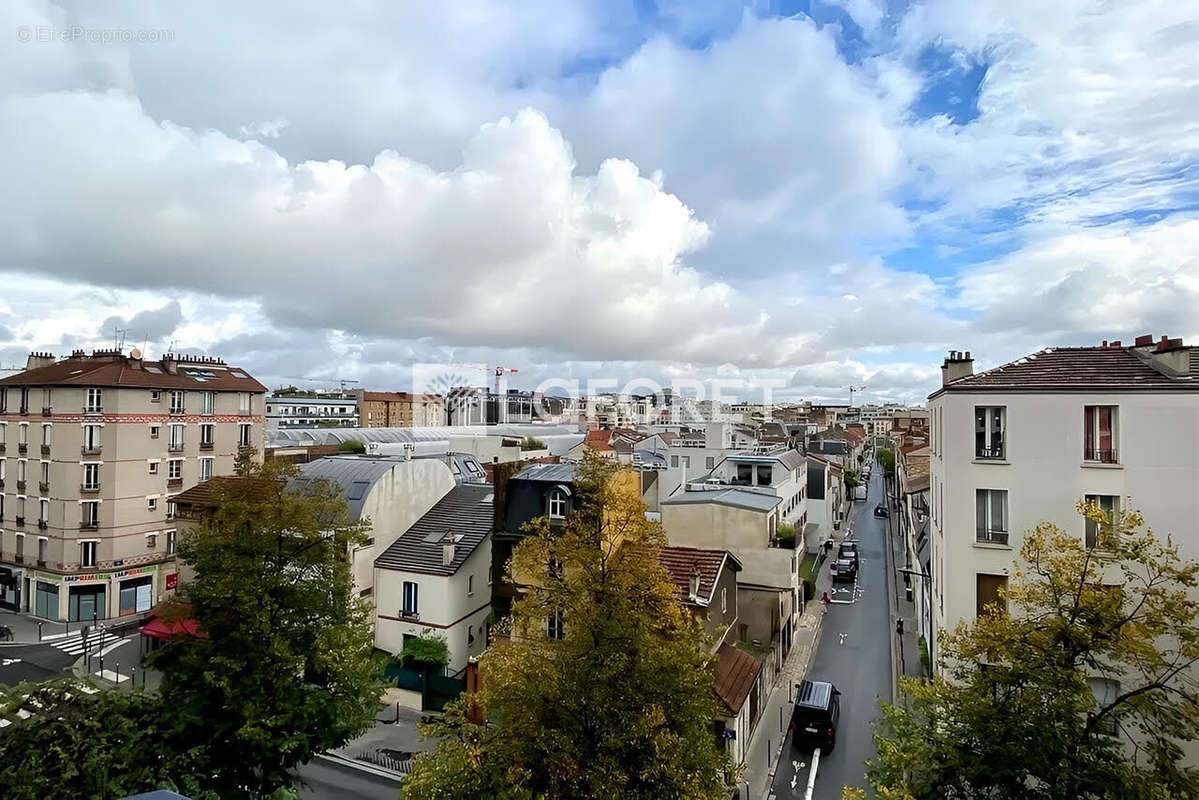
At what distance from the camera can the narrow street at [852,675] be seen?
851 inches

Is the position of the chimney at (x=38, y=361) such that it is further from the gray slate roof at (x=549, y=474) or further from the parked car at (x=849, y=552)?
the parked car at (x=849, y=552)

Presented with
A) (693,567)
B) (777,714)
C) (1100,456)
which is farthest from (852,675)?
(1100,456)

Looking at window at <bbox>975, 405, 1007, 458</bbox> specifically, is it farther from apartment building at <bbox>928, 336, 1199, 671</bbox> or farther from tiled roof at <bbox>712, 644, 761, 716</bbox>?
tiled roof at <bbox>712, 644, 761, 716</bbox>

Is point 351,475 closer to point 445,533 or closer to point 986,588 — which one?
point 445,533

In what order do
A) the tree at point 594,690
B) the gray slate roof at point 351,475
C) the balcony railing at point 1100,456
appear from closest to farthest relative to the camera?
the tree at point 594,690 < the balcony railing at point 1100,456 < the gray slate roof at point 351,475

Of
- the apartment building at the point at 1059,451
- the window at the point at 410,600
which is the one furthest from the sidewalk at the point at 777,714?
the window at the point at 410,600

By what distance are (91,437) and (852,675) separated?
45873 millimetres

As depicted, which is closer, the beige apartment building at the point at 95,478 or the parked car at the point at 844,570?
the beige apartment building at the point at 95,478

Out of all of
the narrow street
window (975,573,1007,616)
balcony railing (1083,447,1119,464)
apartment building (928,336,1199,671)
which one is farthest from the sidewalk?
balcony railing (1083,447,1119,464)

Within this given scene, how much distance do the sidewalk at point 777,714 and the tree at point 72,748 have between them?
12712 millimetres

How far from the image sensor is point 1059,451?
1839cm

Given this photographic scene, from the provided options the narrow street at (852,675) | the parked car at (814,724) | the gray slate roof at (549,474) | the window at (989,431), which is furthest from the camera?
the gray slate roof at (549,474)

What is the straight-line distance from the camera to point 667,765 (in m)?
11.1

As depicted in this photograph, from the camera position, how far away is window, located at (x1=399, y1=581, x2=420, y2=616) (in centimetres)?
2817
